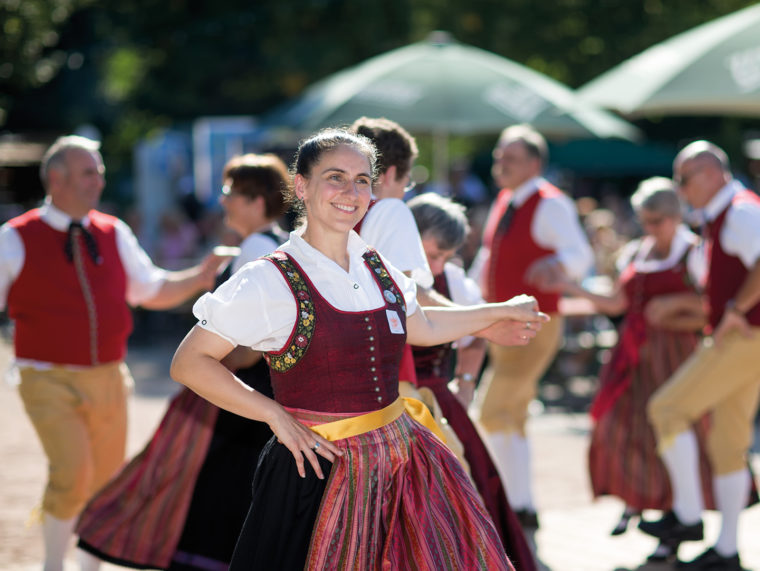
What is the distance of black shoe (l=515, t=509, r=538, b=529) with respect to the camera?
5.93 m

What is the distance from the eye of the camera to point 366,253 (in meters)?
3.33

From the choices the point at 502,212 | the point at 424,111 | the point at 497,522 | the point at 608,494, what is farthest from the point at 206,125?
the point at 497,522

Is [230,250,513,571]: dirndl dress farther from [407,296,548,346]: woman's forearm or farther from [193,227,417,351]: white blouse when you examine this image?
[407,296,548,346]: woman's forearm

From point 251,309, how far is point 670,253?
3.31 meters

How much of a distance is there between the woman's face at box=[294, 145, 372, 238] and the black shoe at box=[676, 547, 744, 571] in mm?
2988

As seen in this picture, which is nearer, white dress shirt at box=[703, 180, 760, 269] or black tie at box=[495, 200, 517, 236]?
white dress shirt at box=[703, 180, 760, 269]

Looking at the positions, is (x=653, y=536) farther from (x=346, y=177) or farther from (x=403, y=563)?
(x=346, y=177)

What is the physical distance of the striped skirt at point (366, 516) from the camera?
9.91 feet

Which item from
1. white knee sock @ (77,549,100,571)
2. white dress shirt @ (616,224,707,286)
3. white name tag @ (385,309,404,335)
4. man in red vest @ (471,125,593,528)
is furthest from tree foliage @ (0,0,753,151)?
white name tag @ (385,309,404,335)

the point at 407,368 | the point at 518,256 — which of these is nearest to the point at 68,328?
the point at 407,368

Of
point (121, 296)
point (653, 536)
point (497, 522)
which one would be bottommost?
point (653, 536)

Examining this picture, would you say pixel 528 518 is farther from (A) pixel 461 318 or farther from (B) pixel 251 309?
(B) pixel 251 309

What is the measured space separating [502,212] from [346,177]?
354 centimetres

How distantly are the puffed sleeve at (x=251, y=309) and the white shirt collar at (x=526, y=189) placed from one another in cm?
368
